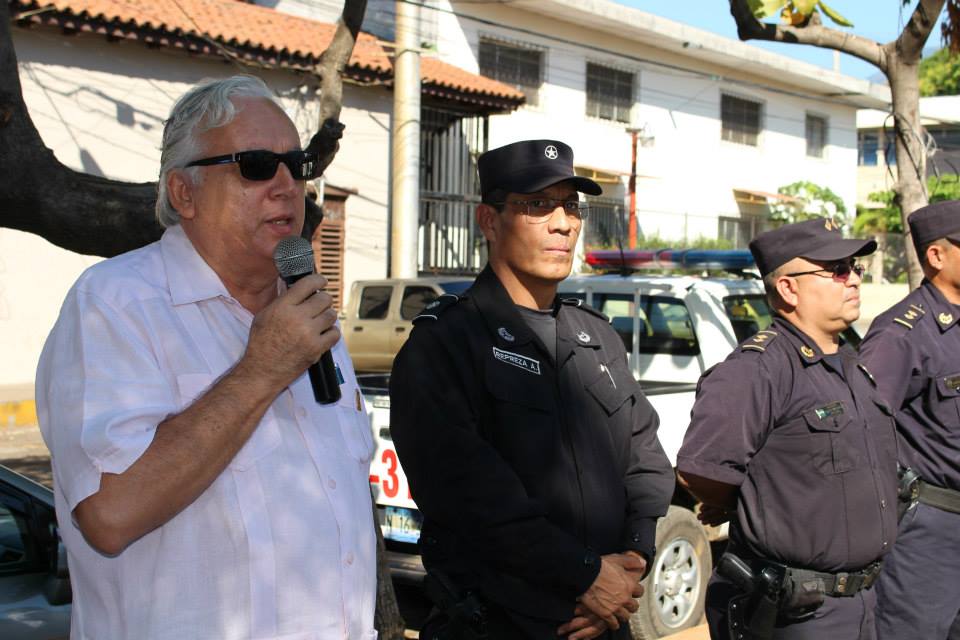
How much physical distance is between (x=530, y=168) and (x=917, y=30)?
405cm

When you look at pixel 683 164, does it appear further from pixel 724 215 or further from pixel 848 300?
pixel 848 300

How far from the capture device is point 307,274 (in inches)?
81.7

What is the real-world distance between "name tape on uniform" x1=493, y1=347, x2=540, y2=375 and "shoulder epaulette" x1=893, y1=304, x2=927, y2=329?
1918mm

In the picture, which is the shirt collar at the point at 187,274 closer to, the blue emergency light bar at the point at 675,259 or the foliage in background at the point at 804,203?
the blue emergency light bar at the point at 675,259

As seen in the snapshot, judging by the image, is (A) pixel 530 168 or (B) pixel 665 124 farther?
(B) pixel 665 124

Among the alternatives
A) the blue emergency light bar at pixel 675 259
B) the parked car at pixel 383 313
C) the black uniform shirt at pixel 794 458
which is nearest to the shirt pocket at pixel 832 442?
the black uniform shirt at pixel 794 458

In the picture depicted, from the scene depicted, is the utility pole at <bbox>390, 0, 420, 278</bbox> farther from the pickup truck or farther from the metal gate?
the pickup truck

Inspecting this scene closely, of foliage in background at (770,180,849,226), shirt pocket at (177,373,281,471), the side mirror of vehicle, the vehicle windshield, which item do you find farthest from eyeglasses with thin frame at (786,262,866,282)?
foliage in background at (770,180,849,226)

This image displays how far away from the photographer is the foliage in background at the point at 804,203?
27.9 metres

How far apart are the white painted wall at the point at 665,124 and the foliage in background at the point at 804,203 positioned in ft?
1.80

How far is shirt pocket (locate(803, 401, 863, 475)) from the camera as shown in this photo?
3.26m

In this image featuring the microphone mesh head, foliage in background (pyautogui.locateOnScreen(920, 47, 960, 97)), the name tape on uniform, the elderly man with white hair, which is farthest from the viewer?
foliage in background (pyautogui.locateOnScreen(920, 47, 960, 97))

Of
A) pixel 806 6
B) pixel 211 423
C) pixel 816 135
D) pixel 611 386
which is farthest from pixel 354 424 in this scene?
pixel 816 135

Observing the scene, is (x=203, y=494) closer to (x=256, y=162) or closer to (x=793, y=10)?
(x=256, y=162)
